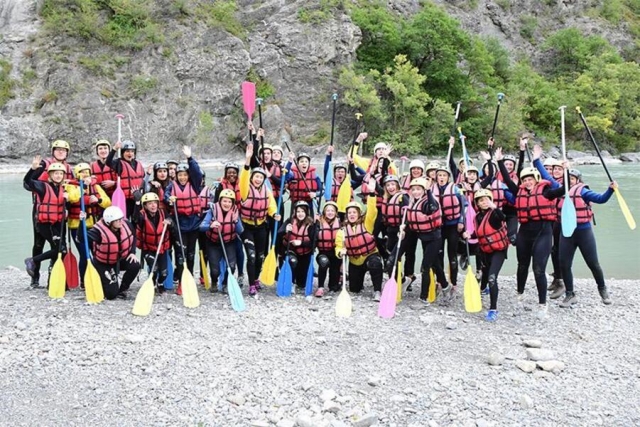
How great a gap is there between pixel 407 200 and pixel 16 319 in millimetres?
3961

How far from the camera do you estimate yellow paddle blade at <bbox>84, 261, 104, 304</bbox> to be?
17.9 feet

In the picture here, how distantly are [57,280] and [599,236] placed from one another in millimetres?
10291

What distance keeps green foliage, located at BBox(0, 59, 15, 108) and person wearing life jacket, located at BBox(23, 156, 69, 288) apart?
24.7 m

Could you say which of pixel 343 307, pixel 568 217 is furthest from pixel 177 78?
pixel 568 217

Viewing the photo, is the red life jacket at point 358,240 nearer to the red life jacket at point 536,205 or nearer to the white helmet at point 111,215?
the red life jacket at point 536,205

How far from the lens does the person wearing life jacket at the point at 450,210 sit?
5.89m

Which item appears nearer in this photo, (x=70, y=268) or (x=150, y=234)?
(x=150, y=234)

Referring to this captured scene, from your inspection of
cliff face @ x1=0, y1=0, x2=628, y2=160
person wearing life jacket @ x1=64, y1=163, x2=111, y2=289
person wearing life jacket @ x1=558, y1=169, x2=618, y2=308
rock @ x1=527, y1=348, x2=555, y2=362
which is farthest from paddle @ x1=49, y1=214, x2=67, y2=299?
cliff face @ x1=0, y1=0, x2=628, y2=160

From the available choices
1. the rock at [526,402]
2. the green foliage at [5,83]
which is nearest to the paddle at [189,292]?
the rock at [526,402]

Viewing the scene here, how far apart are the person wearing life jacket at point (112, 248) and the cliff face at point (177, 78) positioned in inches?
869

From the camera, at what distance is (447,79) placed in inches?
1519

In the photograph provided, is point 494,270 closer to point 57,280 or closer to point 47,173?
point 57,280

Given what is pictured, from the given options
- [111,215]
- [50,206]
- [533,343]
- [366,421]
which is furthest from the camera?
[50,206]

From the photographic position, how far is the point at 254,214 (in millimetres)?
6148
